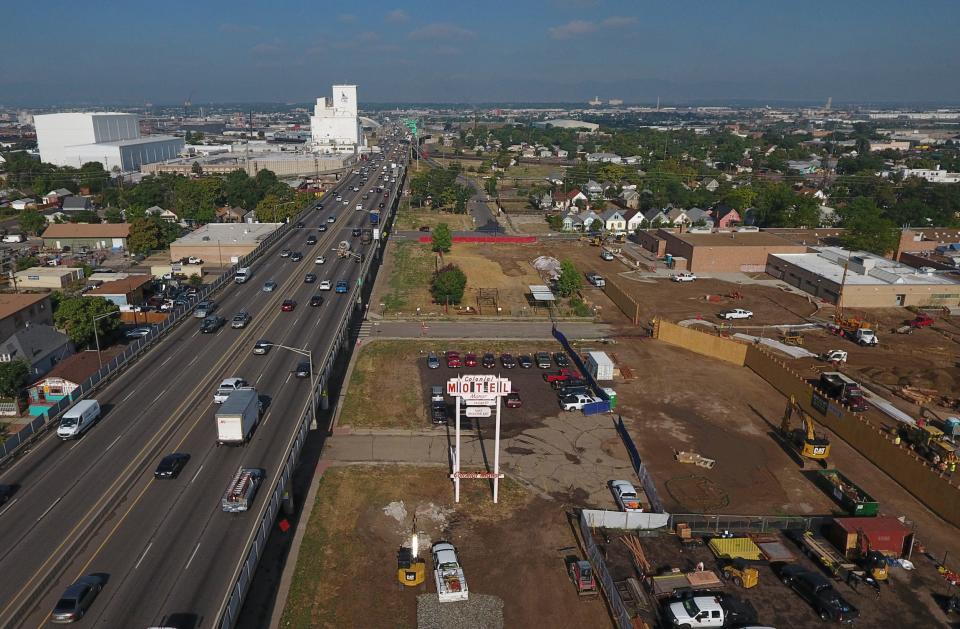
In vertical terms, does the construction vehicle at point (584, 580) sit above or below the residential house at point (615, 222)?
below

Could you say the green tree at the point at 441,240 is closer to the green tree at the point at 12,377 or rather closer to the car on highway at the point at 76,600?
the green tree at the point at 12,377

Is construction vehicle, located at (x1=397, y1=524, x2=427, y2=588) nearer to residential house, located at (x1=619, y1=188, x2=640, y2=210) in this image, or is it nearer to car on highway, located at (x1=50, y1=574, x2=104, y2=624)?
car on highway, located at (x1=50, y1=574, x2=104, y2=624)

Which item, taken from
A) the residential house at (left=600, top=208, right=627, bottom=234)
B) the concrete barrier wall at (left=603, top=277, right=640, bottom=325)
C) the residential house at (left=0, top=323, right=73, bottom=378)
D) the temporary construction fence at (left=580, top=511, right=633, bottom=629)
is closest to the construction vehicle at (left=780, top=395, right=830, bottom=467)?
the temporary construction fence at (left=580, top=511, right=633, bottom=629)

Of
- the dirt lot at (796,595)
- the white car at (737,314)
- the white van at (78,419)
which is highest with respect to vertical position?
the white van at (78,419)

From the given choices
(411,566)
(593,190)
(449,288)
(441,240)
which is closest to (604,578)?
(411,566)

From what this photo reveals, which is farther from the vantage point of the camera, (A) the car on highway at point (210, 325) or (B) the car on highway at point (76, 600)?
(A) the car on highway at point (210, 325)

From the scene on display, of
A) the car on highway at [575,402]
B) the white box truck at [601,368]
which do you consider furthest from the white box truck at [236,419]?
the white box truck at [601,368]

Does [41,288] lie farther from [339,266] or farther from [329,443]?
[329,443]

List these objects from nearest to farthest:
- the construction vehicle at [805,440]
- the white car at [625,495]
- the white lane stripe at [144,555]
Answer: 1. the white lane stripe at [144,555]
2. the white car at [625,495]
3. the construction vehicle at [805,440]
